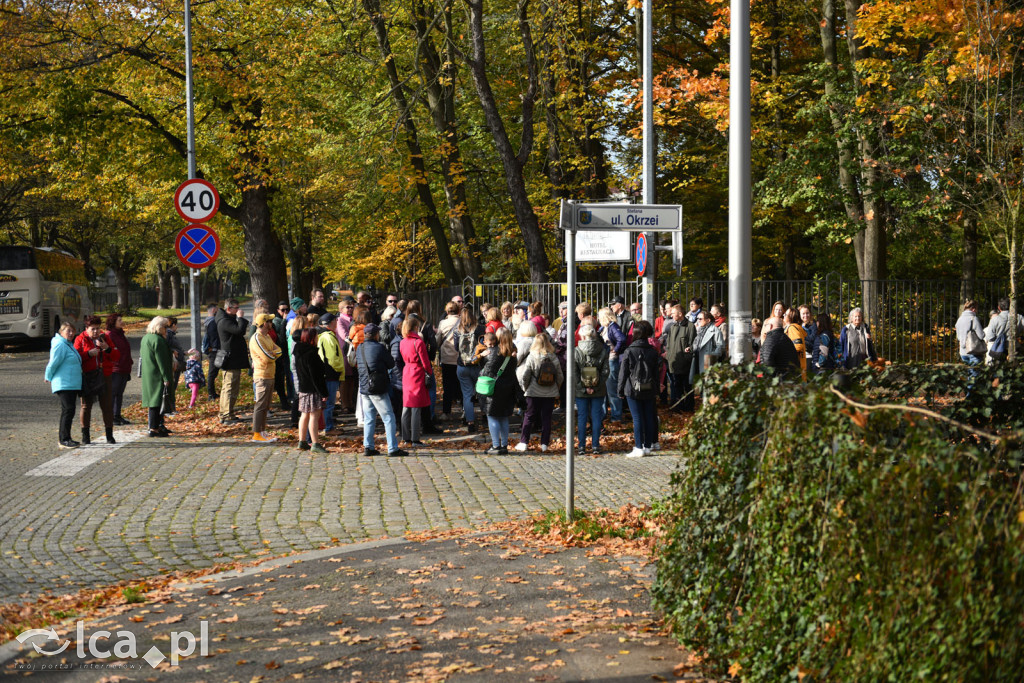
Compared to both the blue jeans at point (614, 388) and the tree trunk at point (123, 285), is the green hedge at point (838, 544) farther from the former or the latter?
the tree trunk at point (123, 285)

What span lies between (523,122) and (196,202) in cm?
789

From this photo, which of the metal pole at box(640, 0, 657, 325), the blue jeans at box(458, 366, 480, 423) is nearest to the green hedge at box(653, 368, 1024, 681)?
the blue jeans at box(458, 366, 480, 423)

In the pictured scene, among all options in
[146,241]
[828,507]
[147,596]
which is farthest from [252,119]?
[146,241]

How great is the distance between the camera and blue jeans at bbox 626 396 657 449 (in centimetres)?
1288

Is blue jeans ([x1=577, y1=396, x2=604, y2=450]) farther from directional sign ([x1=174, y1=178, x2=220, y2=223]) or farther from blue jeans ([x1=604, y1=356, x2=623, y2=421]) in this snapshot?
directional sign ([x1=174, y1=178, x2=220, y2=223])

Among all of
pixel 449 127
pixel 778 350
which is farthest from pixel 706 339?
pixel 449 127

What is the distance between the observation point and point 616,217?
862 centimetres

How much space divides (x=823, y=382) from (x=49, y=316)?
3380 cm

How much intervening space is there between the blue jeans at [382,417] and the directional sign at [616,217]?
4978 millimetres

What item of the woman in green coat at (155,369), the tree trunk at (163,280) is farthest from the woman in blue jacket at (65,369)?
the tree trunk at (163,280)

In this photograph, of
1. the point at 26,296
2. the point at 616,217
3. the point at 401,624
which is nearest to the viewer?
the point at 401,624

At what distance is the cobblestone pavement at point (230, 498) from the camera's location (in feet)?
26.4

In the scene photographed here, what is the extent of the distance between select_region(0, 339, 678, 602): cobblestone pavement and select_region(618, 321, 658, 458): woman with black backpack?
512 mm

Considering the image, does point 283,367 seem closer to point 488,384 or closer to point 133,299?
point 488,384
